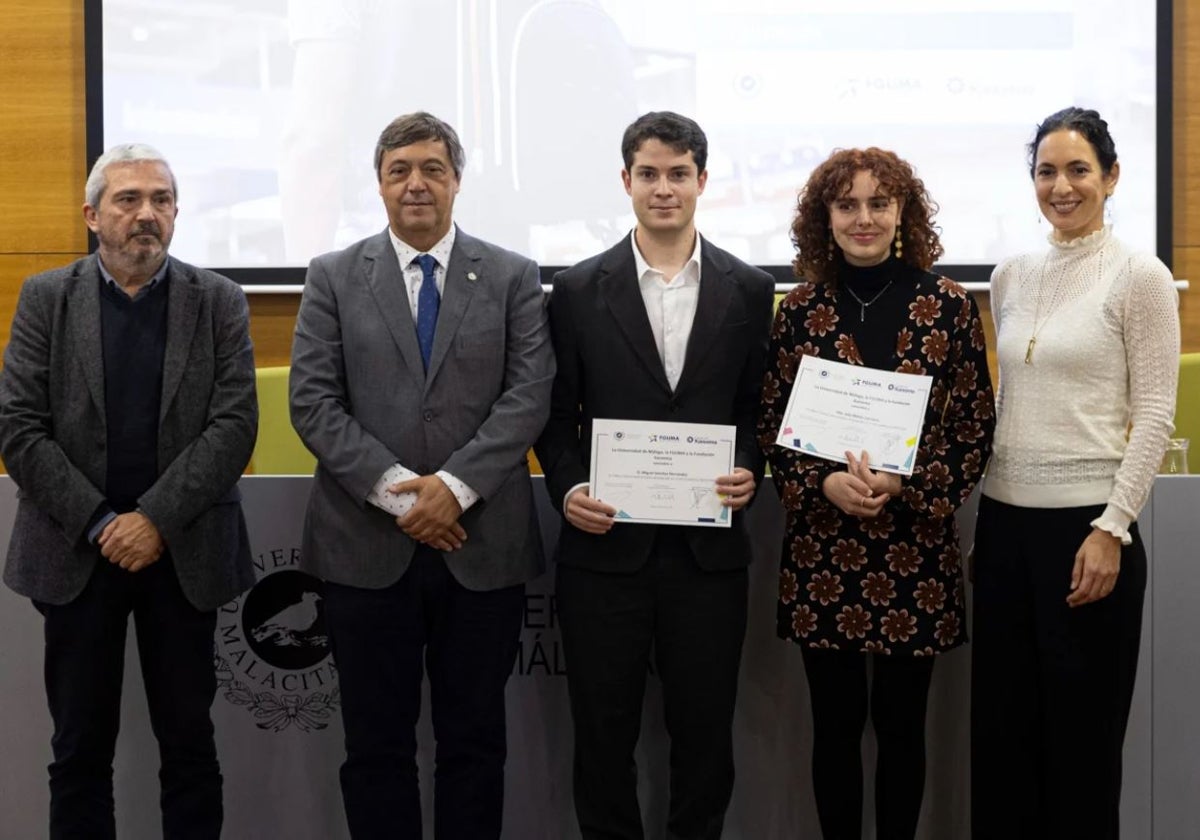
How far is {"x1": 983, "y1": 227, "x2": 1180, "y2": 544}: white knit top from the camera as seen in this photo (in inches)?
87.2

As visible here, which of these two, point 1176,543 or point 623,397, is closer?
point 623,397

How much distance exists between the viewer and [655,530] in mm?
2377

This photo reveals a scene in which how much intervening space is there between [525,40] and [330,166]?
3.14 feet

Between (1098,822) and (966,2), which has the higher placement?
(966,2)

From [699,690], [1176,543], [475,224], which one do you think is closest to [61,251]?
[475,224]

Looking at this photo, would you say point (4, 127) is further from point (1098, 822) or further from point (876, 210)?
point (1098, 822)

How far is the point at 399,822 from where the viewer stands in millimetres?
2348

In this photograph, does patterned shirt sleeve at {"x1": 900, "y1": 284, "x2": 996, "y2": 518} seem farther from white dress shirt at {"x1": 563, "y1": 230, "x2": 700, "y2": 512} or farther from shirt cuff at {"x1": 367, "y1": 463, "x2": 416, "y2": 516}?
shirt cuff at {"x1": 367, "y1": 463, "x2": 416, "y2": 516}

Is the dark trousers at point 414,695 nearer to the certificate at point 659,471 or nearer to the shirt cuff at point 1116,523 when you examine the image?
the certificate at point 659,471

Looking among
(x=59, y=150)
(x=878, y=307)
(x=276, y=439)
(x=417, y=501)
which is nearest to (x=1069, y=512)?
(x=878, y=307)

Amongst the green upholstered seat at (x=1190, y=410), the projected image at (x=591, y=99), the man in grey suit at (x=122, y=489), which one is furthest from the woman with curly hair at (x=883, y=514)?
the projected image at (x=591, y=99)

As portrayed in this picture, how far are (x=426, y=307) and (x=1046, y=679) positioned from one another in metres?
1.48

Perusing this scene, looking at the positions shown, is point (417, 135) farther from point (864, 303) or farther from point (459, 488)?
point (864, 303)

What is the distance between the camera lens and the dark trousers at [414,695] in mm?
2332
